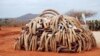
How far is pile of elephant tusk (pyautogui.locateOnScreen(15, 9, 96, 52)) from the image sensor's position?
33.3ft

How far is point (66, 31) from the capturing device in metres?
10.5

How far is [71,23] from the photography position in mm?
10930

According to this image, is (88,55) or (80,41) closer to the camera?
(88,55)

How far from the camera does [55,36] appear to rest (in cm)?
1023

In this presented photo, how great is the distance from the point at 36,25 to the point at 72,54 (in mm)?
1800

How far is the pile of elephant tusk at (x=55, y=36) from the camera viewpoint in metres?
10.1

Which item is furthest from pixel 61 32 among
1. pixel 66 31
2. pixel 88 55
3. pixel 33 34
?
pixel 88 55

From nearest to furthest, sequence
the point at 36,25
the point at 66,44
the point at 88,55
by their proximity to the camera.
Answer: the point at 88,55 → the point at 66,44 → the point at 36,25

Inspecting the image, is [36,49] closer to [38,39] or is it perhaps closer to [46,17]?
[38,39]

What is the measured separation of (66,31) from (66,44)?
57 cm

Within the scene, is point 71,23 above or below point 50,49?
above

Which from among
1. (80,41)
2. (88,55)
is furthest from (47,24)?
(88,55)

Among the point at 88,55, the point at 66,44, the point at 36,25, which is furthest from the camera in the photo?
the point at 36,25

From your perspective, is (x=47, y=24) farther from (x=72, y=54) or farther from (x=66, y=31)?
(x=72, y=54)
